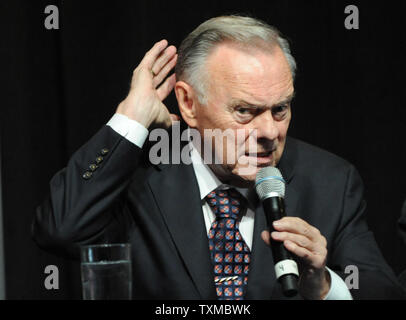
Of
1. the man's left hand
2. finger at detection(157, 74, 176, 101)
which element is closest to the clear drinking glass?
the man's left hand

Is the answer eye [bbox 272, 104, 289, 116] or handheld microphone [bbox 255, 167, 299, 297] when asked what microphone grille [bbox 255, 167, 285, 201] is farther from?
eye [bbox 272, 104, 289, 116]

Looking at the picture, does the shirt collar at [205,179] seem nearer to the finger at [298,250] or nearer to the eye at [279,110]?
the eye at [279,110]

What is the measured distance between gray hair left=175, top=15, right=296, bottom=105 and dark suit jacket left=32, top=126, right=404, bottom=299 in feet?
0.99

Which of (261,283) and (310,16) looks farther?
(310,16)

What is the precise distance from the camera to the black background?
102 inches

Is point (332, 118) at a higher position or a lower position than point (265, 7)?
lower

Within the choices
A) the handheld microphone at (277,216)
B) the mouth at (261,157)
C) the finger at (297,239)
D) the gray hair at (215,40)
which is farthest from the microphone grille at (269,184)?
the gray hair at (215,40)

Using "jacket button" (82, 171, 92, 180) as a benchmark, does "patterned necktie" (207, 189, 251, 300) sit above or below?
below

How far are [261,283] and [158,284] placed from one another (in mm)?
325
